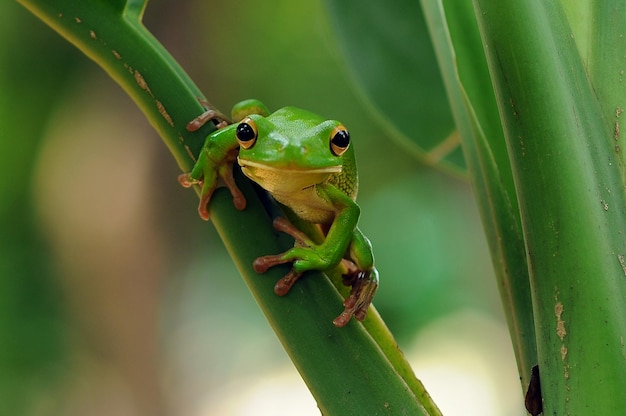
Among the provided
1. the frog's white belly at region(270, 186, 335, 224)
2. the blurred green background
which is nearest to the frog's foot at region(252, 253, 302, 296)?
the frog's white belly at region(270, 186, 335, 224)

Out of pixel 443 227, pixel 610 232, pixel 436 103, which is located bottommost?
pixel 443 227

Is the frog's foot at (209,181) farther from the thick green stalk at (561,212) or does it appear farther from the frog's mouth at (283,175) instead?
the thick green stalk at (561,212)

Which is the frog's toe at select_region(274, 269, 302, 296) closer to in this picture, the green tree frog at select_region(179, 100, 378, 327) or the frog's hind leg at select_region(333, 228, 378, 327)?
the green tree frog at select_region(179, 100, 378, 327)

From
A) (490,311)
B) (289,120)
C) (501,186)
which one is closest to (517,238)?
(501,186)

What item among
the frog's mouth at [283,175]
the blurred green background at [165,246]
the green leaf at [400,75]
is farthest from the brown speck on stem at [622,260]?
the blurred green background at [165,246]

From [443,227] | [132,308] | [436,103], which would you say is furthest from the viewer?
[443,227]

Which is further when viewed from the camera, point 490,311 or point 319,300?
Answer: point 490,311

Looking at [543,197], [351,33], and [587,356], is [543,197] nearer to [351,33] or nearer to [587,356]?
[587,356]
